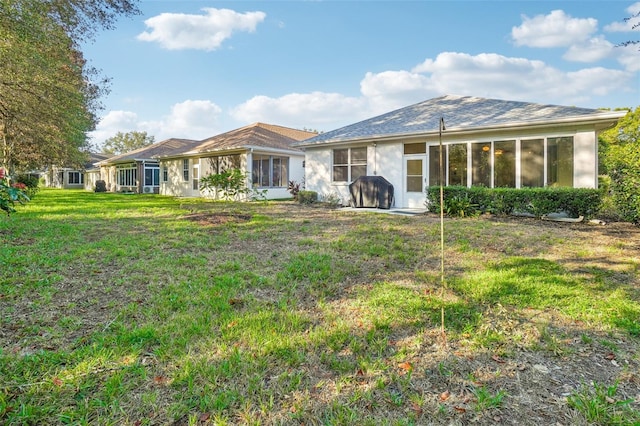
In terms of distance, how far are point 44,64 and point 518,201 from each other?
13660 mm

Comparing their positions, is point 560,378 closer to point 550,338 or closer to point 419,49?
point 550,338

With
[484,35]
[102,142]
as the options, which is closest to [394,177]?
[484,35]

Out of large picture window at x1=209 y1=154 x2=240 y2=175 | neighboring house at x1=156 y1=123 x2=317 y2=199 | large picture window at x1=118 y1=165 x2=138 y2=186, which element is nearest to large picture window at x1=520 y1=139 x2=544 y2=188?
neighboring house at x1=156 y1=123 x2=317 y2=199

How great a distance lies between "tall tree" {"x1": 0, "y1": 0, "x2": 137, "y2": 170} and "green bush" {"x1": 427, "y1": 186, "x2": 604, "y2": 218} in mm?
11050

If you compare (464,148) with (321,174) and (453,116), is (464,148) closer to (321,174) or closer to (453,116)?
(453,116)

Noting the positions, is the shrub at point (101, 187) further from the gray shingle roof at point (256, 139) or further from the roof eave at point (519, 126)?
the roof eave at point (519, 126)

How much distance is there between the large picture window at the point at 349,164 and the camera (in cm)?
1430

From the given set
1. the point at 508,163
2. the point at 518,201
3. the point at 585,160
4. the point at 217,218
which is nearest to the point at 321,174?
the point at 217,218

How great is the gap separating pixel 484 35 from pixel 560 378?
607 inches

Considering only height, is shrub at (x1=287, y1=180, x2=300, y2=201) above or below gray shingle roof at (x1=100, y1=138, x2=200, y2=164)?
below

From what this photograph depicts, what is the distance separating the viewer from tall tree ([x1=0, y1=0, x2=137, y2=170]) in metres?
7.51

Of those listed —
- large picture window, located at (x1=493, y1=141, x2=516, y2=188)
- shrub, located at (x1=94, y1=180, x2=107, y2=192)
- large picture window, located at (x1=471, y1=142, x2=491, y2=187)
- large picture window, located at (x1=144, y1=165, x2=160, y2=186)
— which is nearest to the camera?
large picture window, located at (x1=493, y1=141, x2=516, y2=188)

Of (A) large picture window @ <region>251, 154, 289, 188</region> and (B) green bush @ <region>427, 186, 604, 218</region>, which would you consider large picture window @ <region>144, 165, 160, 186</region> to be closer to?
(A) large picture window @ <region>251, 154, 289, 188</region>

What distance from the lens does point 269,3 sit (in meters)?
11.4
